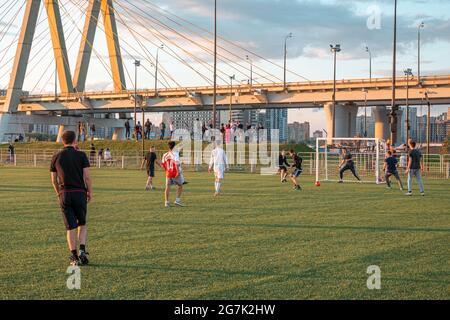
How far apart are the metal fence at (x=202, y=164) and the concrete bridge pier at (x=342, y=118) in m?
20.2

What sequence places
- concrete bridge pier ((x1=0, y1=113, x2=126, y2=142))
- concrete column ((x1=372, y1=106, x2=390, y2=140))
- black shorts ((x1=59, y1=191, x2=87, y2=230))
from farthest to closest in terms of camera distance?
concrete bridge pier ((x1=0, y1=113, x2=126, y2=142)) → concrete column ((x1=372, y1=106, x2=390, y2=140)) → black shorts ((x1=59, y1=191, x2=87, y2=230))

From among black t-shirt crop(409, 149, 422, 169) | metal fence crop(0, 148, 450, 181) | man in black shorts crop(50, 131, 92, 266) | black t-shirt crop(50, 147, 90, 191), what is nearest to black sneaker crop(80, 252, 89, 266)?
man in black shorts crop(50, 131, 92, 266)

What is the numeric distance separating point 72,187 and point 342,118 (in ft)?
183

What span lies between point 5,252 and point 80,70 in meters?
52.8

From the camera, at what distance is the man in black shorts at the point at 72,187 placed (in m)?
8.80

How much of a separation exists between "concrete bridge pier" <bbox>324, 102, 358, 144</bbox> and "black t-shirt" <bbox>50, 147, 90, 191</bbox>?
176ft

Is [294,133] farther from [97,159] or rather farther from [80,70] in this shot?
[97,159]

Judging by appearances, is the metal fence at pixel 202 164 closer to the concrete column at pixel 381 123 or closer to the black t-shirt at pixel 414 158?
the black t-shirt at pixel 414 158

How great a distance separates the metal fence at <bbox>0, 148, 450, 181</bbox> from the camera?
36906mm

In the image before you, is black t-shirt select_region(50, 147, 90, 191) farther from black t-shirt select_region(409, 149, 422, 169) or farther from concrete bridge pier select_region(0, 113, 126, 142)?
concrete bridge pier select_region(0, 113, 126, 142)

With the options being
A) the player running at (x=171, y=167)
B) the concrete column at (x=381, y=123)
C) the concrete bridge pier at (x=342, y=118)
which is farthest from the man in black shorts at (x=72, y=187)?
the concrete column at (x=381, y=123)

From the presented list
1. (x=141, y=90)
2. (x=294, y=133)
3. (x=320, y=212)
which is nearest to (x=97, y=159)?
(x=141, y=90)

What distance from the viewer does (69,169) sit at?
8.82 m
